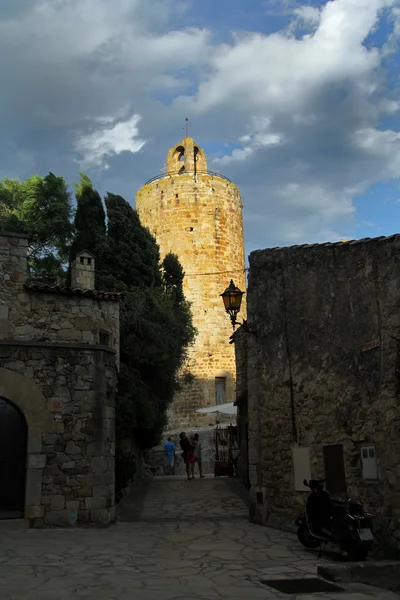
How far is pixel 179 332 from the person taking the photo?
2116 centimetres

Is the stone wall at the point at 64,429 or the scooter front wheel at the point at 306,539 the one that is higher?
the stone wall at the point at 64,429

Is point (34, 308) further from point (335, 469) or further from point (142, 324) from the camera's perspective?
point (335, 469)

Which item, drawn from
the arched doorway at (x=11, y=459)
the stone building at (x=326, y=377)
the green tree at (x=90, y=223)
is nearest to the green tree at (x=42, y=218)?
the green tree at (x=90, y=223)

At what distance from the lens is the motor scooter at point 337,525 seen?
677cm

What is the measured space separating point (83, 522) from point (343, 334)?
19.0 feet

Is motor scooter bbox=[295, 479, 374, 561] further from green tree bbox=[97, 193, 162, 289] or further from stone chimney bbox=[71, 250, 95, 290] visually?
green tree bbox=[97, 193, 162, 289]

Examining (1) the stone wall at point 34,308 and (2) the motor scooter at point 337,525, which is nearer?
(2) the motor scooter at point 337,525

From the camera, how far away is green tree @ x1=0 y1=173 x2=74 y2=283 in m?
23.8

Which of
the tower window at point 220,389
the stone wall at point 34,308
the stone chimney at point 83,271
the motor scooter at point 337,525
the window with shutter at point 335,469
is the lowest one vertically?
the motor scooter at point 337,525

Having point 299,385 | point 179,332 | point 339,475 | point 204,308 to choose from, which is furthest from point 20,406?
point 204,308

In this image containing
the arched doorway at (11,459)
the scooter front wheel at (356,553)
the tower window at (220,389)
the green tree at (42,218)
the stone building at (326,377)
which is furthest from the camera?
the tower window at (220,389)

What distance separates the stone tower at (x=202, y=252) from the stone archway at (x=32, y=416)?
1900 centimetres

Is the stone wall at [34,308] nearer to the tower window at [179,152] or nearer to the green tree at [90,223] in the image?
the green tree at [90,223]

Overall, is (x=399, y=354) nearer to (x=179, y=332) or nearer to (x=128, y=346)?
(x=128, y=346)
